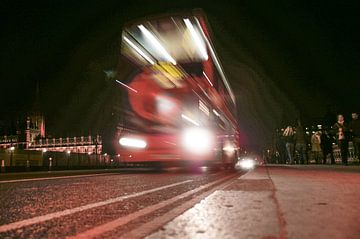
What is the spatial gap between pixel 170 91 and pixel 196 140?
74.9 inches

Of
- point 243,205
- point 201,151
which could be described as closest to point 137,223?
point 243,205

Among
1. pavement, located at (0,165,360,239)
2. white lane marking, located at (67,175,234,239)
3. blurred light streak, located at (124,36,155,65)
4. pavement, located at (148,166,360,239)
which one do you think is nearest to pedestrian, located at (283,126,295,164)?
blurred light streak, located at (124,36,155,65)

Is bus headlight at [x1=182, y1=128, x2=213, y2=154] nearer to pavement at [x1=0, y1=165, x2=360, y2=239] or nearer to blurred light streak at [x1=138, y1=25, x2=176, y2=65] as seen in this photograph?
blurred light streak at [x1=138, y1=25, x2=176, y2=65]

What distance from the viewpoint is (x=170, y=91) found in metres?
12.2

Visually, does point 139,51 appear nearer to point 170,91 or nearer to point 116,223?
point 170,91

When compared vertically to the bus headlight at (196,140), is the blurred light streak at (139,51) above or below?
above

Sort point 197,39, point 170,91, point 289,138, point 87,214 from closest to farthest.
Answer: point 87,214, point 197,39, point 170,91, point 289,138

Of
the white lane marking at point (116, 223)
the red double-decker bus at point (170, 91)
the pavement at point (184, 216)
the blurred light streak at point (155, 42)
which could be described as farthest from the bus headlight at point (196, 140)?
the white lane marking at point (116, 223)

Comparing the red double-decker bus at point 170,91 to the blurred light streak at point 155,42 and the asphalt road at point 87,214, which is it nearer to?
the blurred light streak at point 155,42

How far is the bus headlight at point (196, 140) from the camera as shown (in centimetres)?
1275

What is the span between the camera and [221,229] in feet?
10.3

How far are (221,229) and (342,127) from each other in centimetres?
1236

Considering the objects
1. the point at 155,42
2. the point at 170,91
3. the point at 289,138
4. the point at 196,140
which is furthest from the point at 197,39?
the point at 289,138

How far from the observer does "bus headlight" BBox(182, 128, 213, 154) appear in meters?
12.8
